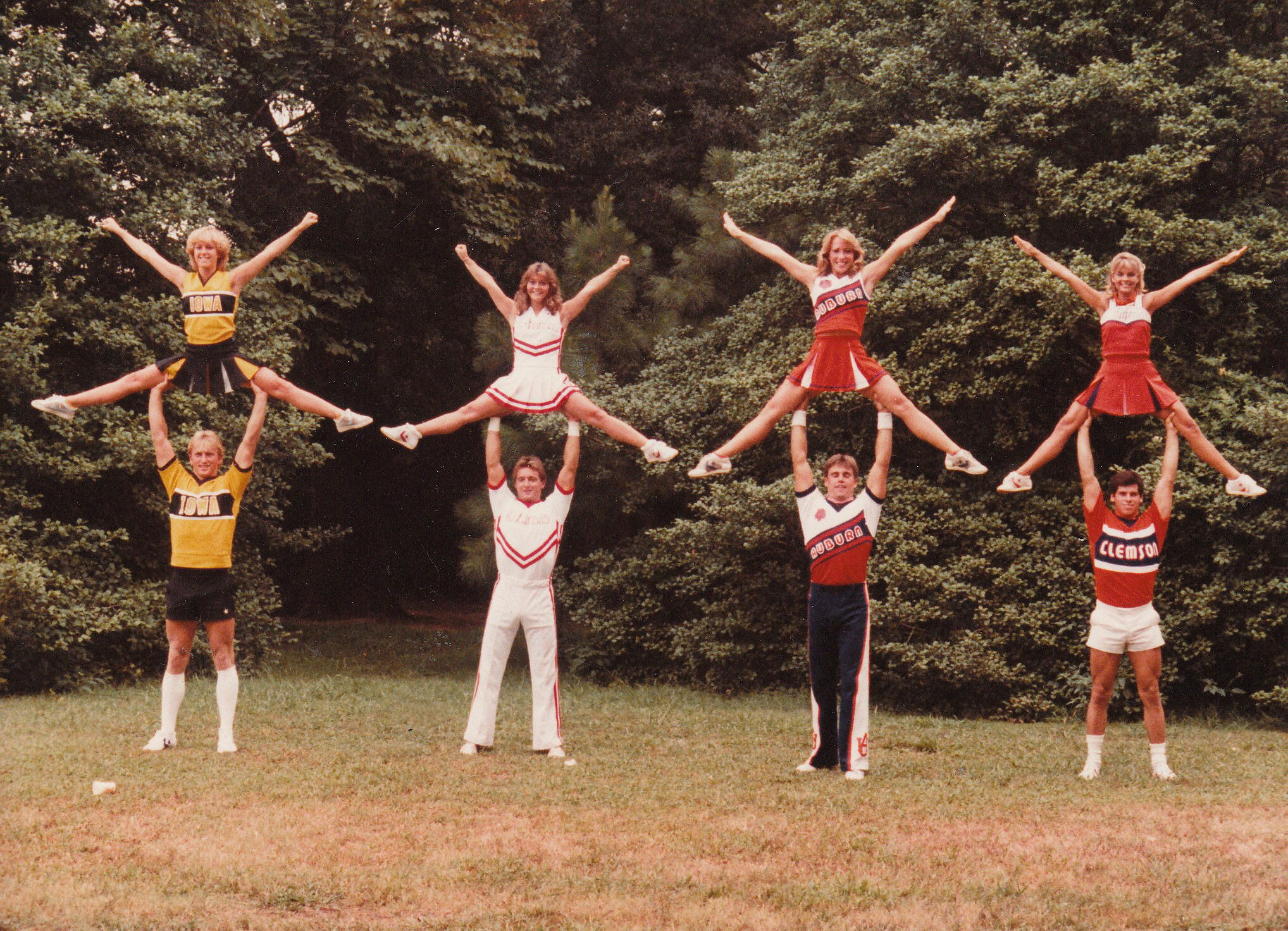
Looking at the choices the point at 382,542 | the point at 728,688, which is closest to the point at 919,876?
the point at 728,688

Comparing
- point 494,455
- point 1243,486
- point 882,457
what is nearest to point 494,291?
point 494,455

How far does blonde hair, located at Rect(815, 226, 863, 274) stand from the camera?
833 cm

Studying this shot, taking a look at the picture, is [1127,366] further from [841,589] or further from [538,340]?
[538,340]

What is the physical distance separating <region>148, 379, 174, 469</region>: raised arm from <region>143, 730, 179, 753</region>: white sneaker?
1994mm

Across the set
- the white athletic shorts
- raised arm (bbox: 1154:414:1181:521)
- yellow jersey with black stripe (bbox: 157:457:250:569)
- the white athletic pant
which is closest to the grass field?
the white athletic pant

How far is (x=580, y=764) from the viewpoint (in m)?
8.82

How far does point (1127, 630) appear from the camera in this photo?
337 inches

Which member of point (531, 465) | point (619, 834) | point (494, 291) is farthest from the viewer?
point (531, 465)

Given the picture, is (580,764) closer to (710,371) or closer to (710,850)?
(710,850)

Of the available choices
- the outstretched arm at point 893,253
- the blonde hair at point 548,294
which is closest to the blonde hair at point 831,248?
the outstretched arm at point 893,253

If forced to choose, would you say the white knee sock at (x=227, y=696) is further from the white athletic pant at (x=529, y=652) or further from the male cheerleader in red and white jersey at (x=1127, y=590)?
the male cheerleader in red and white jersey at (x=1127, y=590)

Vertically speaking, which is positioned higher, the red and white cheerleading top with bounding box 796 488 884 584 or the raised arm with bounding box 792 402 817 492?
the raised arm with bounding box 792 402 817 492

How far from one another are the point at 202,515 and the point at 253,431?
0.75m

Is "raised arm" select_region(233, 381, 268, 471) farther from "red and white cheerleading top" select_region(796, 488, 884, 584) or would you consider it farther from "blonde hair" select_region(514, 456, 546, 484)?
"red and white cheerleading top" select_region(796, 488, 884, 584)
